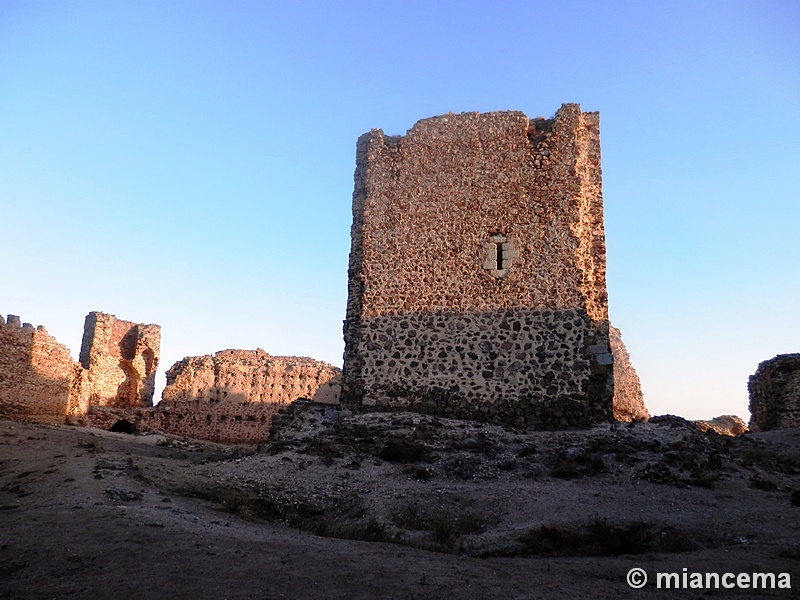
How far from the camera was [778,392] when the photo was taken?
65.4ft

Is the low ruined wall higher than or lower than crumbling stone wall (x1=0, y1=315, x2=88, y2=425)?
lower

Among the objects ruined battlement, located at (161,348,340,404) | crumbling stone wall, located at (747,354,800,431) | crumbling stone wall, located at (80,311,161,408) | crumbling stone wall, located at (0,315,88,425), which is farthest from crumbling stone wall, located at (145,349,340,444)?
crumbling stone wall, located at (747,354,800,431)

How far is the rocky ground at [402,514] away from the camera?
4535 mm

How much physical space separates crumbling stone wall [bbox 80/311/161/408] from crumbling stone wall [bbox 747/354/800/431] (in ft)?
77.9

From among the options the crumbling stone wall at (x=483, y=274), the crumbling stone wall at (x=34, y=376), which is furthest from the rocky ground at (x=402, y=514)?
the crumbling stone wall at (x=34, y=376)

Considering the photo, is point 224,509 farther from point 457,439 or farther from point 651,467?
point 651,467

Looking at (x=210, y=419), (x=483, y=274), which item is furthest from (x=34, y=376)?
(x=483, y=274)

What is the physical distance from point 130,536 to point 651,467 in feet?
20.8

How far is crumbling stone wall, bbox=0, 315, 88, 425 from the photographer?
1803 centimetres

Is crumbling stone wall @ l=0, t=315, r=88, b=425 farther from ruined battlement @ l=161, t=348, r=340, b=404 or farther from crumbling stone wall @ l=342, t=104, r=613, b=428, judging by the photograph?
crumbling stone wall @ l=342, t=104, r=613, b=428

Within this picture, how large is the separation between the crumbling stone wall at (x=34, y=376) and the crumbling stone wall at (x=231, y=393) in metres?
3.70

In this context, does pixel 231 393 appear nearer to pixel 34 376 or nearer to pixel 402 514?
pixel 34 376

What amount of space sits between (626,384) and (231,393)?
1432 centimetres

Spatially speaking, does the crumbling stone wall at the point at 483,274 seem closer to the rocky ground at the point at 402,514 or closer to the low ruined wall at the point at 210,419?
the rocky ground at the point at 402,514
